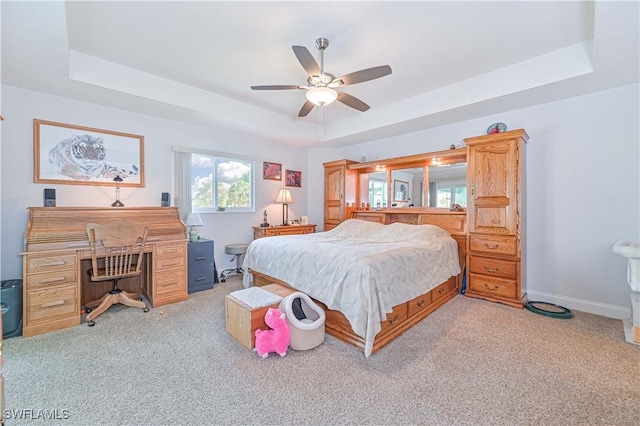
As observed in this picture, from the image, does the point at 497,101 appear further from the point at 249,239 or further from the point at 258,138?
the point at 249,239

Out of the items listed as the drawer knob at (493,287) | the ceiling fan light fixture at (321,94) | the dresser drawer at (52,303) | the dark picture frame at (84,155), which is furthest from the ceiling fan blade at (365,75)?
the dresser drawer at (52,303)

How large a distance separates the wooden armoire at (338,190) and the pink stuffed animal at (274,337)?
3.24 metres

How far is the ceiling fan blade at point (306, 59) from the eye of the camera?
215 cm

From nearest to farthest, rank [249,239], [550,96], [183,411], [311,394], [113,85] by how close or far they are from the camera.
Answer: [183,411] → [311,394] → [113,85] → [550,96] → [249,239]

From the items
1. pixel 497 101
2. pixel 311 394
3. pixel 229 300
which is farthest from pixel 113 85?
pixel 497 101

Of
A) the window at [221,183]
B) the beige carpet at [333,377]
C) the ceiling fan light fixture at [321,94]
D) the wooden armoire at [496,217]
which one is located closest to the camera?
the beige carpet at [333,377]

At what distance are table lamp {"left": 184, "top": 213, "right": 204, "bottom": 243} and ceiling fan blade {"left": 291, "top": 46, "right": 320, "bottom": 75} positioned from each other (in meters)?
2.75

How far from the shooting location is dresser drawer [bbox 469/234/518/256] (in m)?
3.37

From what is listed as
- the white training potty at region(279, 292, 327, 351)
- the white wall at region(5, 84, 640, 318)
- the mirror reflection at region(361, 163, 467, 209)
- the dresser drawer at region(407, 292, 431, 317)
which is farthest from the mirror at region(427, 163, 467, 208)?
the white training potty at region(279, 292, 327, 351)

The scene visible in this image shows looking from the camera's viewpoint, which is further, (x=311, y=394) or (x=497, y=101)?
(x=497, y=101)

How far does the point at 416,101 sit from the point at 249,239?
363 centimetres

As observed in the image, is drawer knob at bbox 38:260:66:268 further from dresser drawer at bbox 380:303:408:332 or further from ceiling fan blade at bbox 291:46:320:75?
dresser drawer at bbox 380:303:408:332

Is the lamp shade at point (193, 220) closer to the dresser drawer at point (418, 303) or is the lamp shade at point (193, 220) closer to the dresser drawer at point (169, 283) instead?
the dresser drawer at point (169, 283)

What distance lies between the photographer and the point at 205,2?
85.8 inches
